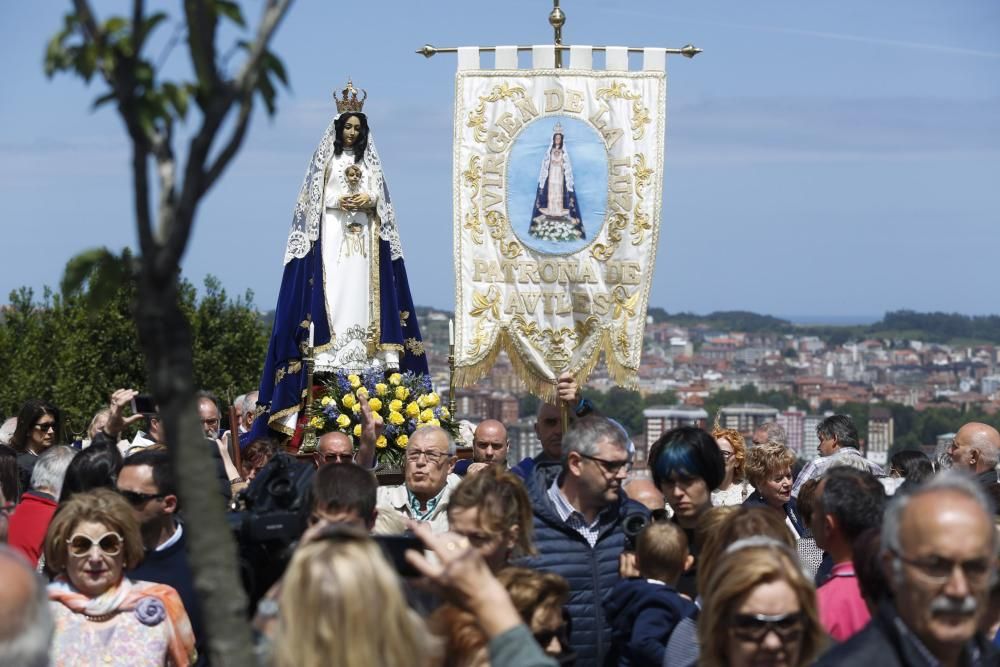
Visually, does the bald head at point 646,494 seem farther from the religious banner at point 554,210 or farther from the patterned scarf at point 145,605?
the religious banner at point 554,210

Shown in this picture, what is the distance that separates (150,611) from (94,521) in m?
0.36

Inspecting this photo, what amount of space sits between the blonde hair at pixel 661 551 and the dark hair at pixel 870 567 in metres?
1.20

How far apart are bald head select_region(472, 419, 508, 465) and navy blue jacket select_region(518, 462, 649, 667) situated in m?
2.83

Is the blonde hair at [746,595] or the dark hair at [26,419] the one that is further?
the dark hair at [26,419]

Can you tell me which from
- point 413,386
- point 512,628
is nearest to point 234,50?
point 512,628

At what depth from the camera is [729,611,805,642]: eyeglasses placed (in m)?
4.08

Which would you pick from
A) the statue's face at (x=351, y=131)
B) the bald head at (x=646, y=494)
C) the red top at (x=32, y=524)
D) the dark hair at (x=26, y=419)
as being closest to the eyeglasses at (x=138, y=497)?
the red top at (x=32, y=524)

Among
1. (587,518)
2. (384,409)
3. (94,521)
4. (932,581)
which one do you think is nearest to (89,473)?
(94,521)

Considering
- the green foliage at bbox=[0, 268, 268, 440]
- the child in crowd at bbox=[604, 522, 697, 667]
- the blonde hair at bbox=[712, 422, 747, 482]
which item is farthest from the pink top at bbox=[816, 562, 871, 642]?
the green foliage at bbox=[0, 268, 268, 440]

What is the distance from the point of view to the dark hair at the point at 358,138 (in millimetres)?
12344

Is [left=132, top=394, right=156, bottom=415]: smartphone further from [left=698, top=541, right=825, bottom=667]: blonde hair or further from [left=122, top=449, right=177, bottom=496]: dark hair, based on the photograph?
[left=698, top=541, right=825, bottom=667]: blonde hair

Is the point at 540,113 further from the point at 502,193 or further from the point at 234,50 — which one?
the point at 234,50

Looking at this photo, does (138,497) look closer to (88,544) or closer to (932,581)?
(88,544)

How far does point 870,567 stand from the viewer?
181 inches
